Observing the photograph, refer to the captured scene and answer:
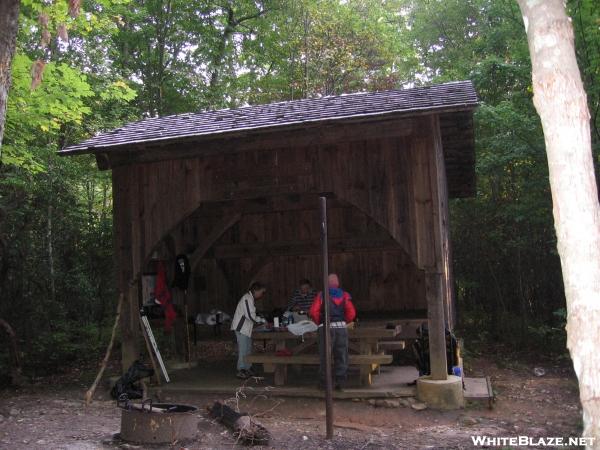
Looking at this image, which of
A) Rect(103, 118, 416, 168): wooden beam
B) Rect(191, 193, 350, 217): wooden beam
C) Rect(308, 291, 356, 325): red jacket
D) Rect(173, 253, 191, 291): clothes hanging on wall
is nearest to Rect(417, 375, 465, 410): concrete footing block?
Rect(308, 291, 356, 325): red jacket

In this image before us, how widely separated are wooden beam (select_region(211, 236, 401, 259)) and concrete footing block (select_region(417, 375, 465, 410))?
4567mm

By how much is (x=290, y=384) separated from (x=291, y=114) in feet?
13.5

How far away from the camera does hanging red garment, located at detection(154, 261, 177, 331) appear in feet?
34.8

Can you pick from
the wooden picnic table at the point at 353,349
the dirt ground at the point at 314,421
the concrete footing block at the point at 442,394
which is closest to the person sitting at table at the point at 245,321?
the wooden picnic table at the point at 353,349

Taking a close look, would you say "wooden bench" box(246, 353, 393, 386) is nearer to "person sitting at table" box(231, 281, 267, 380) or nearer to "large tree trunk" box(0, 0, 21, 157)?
"person sitting at table" box(231, 281, 267, 380)

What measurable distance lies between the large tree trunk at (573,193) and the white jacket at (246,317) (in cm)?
634

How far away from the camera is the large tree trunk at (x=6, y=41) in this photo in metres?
5.47

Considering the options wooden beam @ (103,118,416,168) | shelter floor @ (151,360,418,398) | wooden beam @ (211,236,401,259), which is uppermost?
wooden beam @ (103,118,416,168)

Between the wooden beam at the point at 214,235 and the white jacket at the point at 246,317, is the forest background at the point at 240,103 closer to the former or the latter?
the wooden beam at the point at 214,235

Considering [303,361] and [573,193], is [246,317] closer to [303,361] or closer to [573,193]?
[303,361]

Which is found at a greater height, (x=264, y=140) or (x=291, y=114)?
(x=291, y=114)

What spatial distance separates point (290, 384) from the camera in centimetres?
942

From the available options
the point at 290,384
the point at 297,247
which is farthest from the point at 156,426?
the point at 297,247

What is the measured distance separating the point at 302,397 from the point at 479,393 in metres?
2.48
